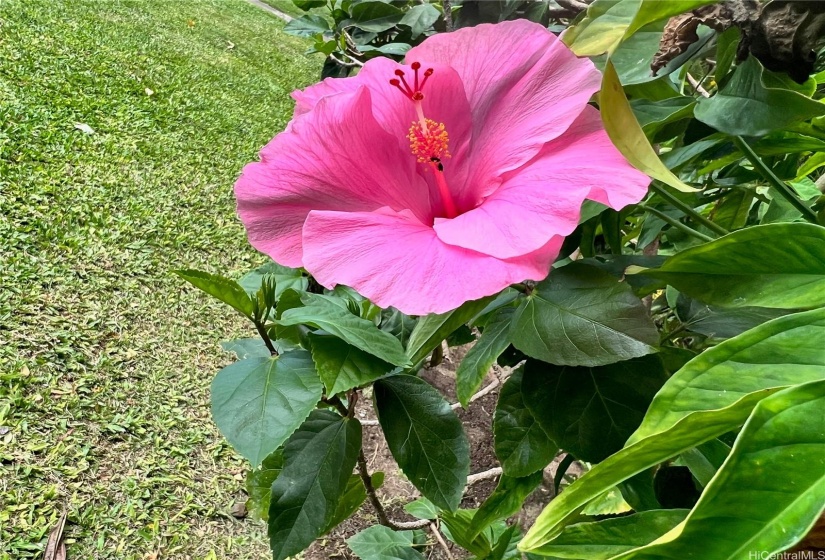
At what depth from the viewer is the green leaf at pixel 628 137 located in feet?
1.04

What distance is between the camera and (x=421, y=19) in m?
1.01

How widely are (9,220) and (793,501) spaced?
239cm

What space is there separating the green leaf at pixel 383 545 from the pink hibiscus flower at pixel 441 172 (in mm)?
778

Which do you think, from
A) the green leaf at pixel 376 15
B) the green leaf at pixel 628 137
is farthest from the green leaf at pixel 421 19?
the green leaf at pixel 628 137

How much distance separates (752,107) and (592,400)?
10.4 inches

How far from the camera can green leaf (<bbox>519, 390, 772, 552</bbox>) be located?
25 centimetres

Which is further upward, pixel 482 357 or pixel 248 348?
pixel 482 357

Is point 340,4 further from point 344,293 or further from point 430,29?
point 344,293

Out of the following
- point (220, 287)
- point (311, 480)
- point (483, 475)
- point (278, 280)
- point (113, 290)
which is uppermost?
point (220, 287)

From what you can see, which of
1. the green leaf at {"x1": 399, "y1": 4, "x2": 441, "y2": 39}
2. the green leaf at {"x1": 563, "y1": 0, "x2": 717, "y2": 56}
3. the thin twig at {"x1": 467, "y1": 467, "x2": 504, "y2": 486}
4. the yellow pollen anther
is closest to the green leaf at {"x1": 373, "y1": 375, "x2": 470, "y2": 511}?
the yellow pollen anther

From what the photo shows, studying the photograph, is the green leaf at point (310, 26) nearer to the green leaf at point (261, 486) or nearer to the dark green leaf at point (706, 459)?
the green leaf at point (261, 486)

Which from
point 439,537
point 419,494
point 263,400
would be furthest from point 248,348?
point 419,494

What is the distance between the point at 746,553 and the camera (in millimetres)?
219

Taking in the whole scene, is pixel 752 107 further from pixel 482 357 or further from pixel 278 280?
pixel 278 280
